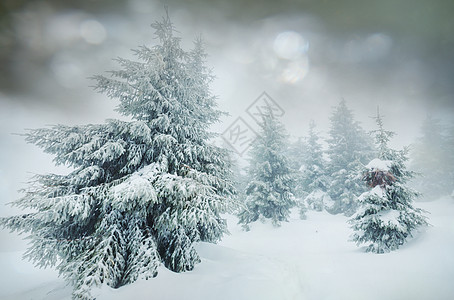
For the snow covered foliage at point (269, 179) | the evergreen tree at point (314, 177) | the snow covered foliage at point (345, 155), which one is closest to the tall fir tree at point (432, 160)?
the snow covered foliage at point (345, 155)

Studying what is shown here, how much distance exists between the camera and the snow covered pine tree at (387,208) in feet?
21.0

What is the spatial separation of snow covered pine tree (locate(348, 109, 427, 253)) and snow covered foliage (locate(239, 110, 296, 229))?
28.6 feet

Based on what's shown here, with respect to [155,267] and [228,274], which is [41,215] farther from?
[228,274]

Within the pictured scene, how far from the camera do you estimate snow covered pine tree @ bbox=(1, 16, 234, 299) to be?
4414 mm

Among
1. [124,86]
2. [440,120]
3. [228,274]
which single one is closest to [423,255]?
[228,274]

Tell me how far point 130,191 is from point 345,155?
75.0ft

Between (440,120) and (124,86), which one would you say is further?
(440,120)

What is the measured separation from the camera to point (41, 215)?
13.6 feet

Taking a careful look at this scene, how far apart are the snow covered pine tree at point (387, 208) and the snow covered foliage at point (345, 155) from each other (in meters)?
12.2

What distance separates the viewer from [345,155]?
2047 centimetres

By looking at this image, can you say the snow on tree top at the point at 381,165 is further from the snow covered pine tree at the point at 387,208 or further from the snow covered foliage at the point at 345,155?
the snow covered foliage at the point at 345,155

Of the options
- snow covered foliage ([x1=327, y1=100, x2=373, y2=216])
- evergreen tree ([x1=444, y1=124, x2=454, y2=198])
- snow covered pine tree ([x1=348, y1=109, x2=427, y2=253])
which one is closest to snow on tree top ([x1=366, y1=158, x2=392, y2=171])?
snow covered pine tree ([x1=348, y1=109, x2=427, y2=253])

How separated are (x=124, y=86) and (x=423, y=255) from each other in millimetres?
11266

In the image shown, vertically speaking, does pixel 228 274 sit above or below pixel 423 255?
below
